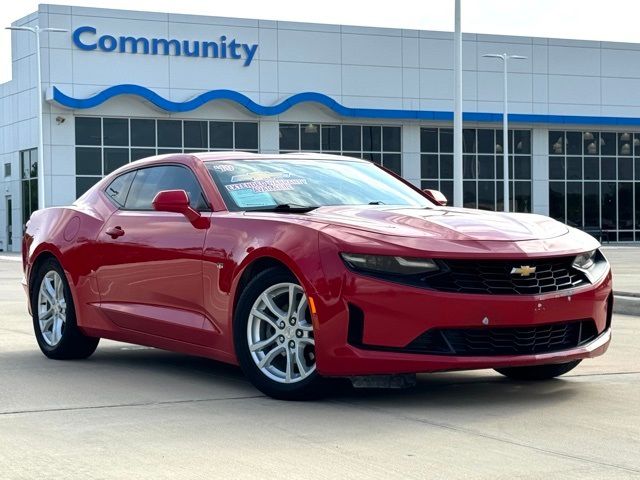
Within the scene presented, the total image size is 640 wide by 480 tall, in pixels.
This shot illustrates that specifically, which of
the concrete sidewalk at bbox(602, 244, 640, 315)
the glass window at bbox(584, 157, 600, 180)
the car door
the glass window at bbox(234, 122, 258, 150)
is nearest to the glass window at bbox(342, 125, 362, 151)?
the glass window at bbox(234, 122, 258, 150)

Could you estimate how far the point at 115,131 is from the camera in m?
44.8

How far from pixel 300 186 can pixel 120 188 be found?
169 cm

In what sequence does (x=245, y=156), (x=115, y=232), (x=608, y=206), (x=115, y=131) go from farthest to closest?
(x=608, y=206)
(x=115, y=131)
(x=115, y=232)
(x=245, y=156)

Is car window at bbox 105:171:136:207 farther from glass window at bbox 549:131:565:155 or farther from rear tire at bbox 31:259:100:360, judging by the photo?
glass window at bbox 549:131:565:155

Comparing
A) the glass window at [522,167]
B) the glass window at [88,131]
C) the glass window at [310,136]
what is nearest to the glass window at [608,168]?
the glass window at [522,167]

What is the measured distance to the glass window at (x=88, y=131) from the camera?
44312 mm

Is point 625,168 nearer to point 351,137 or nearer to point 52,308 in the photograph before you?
point 351,137

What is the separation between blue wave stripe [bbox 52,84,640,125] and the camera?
43125mm

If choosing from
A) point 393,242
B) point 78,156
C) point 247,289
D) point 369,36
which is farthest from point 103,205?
point 369,36

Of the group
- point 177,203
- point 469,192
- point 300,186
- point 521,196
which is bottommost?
point 177,203

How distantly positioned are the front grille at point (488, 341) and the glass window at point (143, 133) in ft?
130

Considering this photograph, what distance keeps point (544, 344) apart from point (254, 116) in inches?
1613

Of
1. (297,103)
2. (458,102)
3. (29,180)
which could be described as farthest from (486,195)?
(458,102)

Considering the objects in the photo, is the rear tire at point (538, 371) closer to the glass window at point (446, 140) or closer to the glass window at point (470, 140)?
the glass window at point (446, 140)
